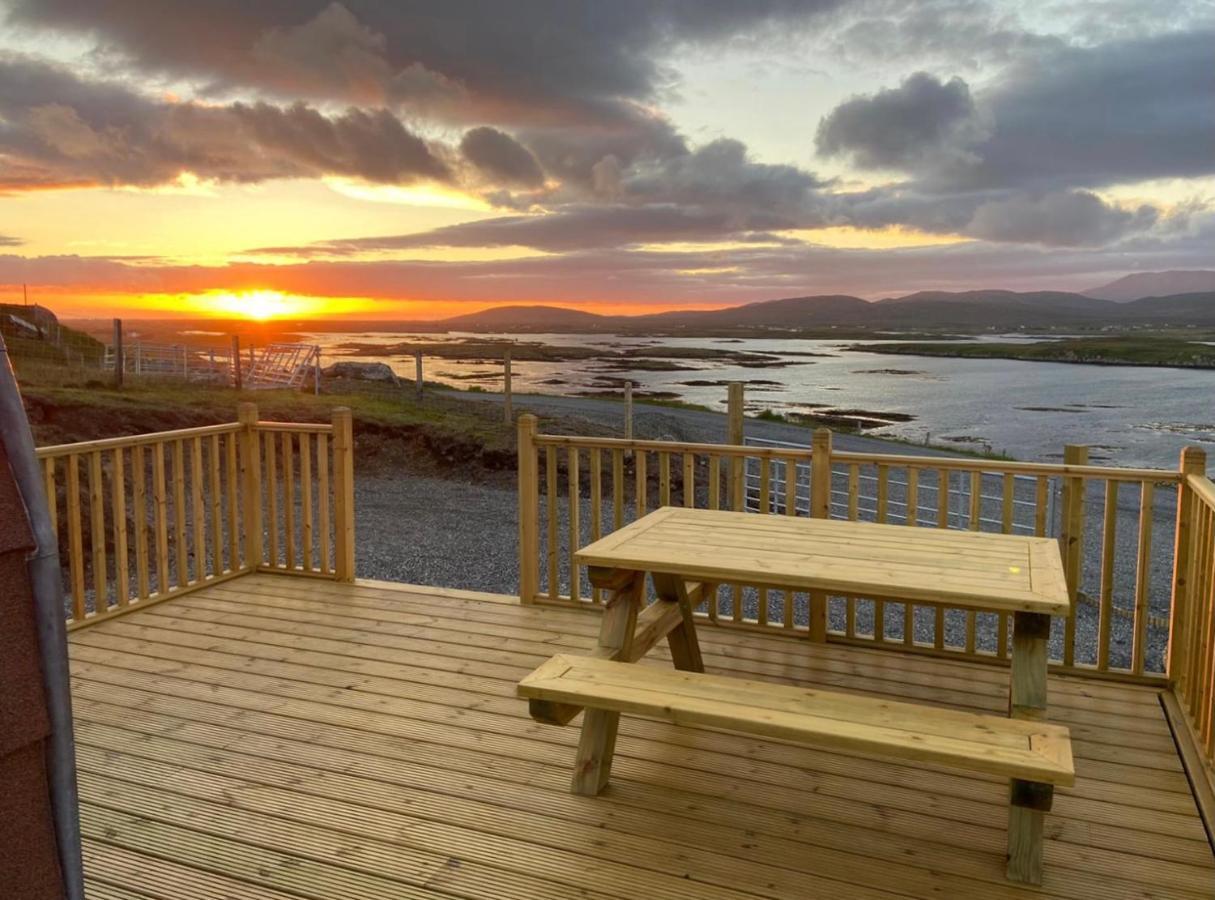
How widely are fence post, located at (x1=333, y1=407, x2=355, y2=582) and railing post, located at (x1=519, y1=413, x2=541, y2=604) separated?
1.08 metres

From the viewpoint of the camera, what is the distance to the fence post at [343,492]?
5.06 meters

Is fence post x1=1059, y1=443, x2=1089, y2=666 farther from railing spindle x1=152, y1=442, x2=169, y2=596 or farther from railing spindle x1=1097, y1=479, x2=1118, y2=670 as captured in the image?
railing spindle x1=152, y1=442, x2=169, y2=596

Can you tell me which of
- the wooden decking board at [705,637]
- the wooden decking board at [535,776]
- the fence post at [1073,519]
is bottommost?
the wooden decking board at [705,637]

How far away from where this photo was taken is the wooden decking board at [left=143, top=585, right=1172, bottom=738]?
3.42 m

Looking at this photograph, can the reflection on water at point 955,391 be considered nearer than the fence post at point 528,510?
No

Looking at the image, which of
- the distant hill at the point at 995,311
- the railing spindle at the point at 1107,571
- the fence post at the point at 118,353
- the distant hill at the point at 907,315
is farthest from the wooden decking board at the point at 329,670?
the distant hill at the point at 995,311

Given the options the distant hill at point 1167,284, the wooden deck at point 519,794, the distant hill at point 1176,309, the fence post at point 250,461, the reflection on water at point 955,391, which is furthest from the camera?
the distant hill at point 1176,309

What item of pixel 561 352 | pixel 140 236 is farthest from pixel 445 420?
pixel 561 352

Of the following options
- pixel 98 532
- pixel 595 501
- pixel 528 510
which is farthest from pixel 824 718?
pixel 98 532

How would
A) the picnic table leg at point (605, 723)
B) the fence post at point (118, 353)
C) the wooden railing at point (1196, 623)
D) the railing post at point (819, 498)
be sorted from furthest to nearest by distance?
1. the fence post at point (118, 353)
2. the railing post at point (819, 498)
3. the wooden railing at point (1196, 623)
4. the picnic table leg at point (605, 723)

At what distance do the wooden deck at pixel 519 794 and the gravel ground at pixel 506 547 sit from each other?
155 centimetres

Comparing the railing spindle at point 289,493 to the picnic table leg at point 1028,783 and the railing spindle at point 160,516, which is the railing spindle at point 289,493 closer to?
the railing spindle at point 160,516

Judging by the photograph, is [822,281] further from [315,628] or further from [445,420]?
[315,628]

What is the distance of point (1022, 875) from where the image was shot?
236 cm
